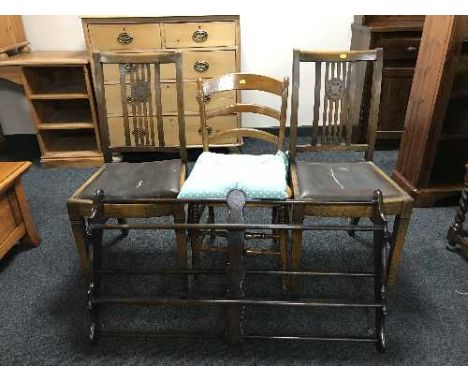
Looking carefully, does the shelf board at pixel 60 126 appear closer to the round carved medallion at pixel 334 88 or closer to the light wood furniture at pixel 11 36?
the light wood furniture at pixel 11 36

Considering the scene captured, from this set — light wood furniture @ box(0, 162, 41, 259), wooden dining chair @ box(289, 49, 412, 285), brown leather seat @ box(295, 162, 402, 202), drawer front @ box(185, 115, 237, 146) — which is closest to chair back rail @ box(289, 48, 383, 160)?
wooden dining chair @ box(289, 49, 412, 285)

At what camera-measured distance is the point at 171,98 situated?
257 cm

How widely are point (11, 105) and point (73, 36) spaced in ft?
2.68

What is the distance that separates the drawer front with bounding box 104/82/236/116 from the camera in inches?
99.7

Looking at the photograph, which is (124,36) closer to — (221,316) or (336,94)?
(336,94)

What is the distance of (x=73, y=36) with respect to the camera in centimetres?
287

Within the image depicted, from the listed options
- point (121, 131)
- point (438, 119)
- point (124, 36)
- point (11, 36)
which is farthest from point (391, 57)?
point (11, 36)

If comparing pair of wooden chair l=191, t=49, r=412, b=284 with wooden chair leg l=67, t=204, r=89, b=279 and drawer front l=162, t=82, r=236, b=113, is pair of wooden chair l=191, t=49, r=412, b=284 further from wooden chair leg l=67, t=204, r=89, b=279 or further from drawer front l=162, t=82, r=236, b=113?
drawer front l=162, t=82, r=236, b=113

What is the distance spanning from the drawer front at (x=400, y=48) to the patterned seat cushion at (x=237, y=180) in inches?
64.8

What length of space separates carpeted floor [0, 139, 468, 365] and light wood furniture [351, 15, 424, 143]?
1.12m

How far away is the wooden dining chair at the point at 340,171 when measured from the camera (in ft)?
4.46

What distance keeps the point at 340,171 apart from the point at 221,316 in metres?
0.77

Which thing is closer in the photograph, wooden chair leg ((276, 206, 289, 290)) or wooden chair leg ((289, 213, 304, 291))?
wooden chair leg ((289, 213, 304, 291))
